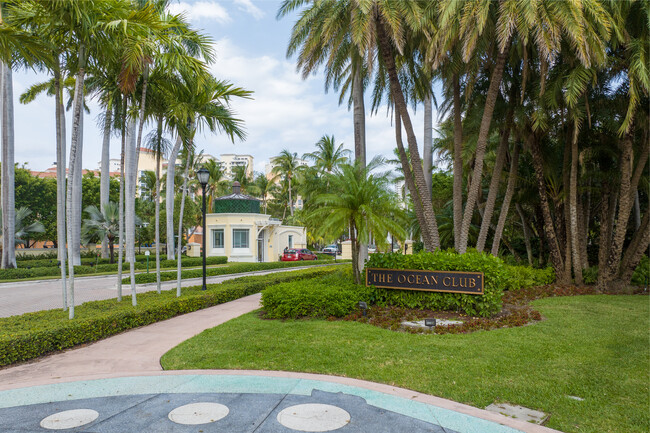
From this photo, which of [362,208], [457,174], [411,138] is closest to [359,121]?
[411,138]

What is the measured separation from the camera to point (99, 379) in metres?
5.88

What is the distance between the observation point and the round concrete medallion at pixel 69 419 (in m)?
4.36

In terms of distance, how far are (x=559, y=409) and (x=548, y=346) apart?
9.65 ft

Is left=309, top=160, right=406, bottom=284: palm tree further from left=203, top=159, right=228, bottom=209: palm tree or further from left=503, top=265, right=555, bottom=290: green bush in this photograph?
left=203, top=159, right=228, bottom=209: palm tree

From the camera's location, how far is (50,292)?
1661 centimetres

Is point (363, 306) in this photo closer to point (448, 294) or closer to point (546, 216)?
point (448, 294)

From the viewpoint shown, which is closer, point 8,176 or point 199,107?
point 199,107

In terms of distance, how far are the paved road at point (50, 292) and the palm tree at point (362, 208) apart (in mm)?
9465

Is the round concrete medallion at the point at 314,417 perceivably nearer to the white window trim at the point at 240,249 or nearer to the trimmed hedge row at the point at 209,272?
the trimmed hedge row at the point at 209,272

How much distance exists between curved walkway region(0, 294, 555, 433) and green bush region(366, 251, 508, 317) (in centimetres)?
534

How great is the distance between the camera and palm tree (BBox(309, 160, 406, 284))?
10.8 m

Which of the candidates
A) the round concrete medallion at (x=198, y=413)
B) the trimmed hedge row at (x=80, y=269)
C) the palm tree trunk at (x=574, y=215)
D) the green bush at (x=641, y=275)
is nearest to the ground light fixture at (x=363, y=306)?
the round concrete medallion at (x=198, y=413)

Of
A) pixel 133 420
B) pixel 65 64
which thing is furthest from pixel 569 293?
pixel 65 64

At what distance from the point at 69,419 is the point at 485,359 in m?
5.93
